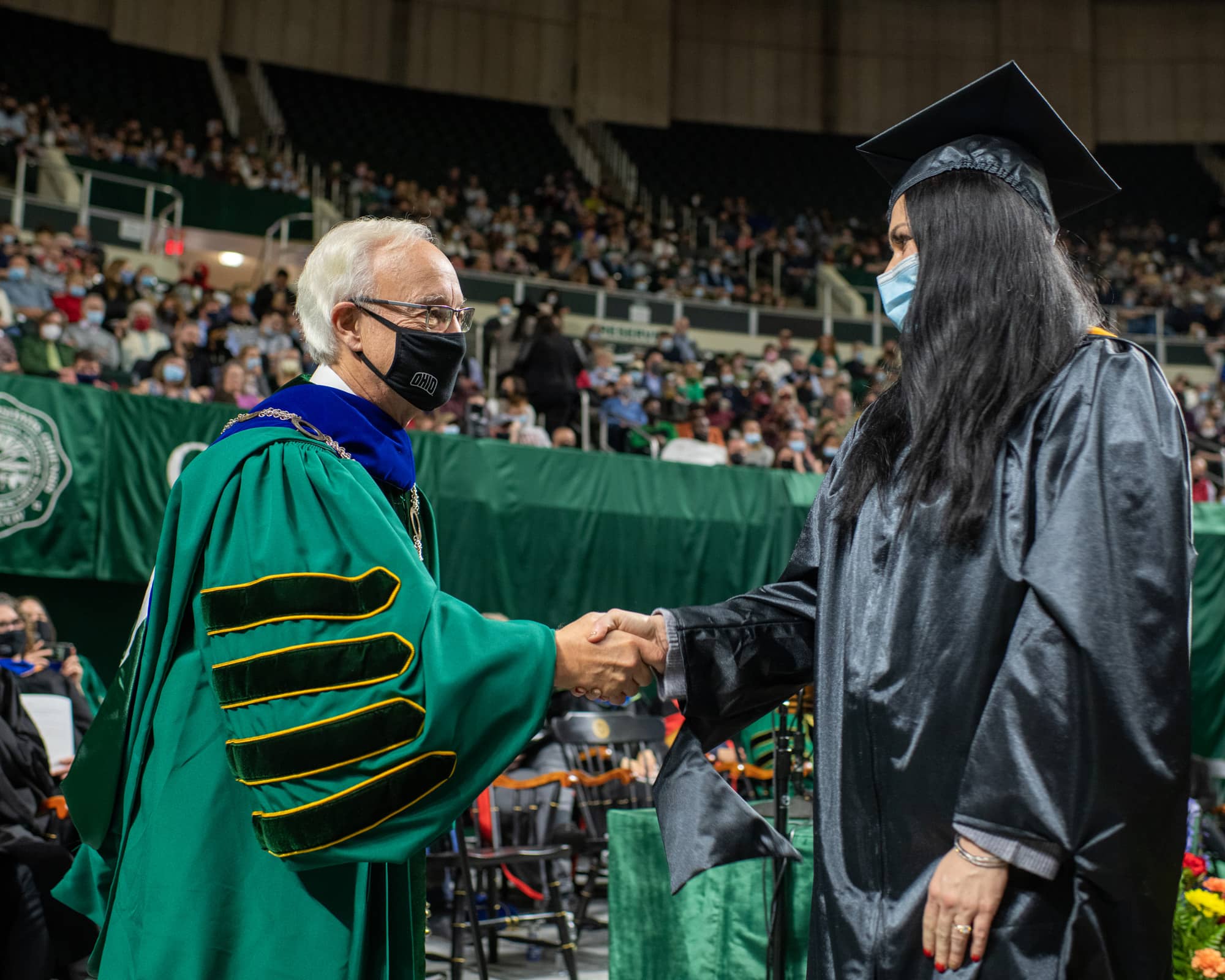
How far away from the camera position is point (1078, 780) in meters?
1.54

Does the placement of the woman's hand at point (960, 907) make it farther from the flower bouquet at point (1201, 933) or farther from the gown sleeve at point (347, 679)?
the flower bouquet at point (1201, 933)

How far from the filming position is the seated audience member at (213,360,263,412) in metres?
9.66

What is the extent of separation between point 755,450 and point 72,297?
22.2 ft

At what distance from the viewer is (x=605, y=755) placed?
7.35 meters

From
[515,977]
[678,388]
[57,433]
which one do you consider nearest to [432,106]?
[678,388]

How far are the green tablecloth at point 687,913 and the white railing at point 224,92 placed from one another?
63.0ft

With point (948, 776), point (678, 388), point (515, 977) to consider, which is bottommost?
point (515, 977)

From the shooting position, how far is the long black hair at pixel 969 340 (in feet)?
5.80

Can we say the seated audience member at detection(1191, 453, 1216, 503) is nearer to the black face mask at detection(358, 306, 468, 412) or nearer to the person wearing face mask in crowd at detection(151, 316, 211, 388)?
the person wearing face mask in crowd at detection(151, 316, 211, 388)

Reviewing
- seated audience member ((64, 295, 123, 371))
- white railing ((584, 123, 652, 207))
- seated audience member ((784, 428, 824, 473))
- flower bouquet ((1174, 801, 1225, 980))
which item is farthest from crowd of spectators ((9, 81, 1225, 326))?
flower bouquet ((1174, 801, 1225, 980))

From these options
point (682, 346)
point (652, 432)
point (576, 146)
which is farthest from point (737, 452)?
point (576, 146)

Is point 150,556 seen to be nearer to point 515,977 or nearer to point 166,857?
point 515,977

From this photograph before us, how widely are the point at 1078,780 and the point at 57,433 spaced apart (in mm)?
7964

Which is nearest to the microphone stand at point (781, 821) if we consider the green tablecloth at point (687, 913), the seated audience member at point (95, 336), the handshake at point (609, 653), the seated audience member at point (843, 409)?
the green tablecloth at point (687, 913)
